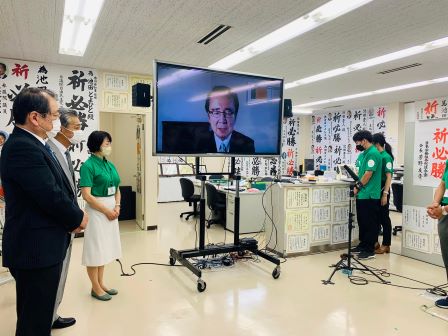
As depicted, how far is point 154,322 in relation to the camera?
8.77 feet

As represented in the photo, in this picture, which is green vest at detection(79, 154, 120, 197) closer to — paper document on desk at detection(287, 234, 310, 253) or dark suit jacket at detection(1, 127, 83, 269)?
dark suit jacket at detection(1, 127, 83, 269)

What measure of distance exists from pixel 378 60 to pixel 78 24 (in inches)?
166

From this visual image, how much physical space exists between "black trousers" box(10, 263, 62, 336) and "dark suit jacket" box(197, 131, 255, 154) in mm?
2056

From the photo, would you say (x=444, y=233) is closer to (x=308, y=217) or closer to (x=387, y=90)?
(x=308, y=217)

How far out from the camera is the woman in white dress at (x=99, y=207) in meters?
2.83

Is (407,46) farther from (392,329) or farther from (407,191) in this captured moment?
(392,329)

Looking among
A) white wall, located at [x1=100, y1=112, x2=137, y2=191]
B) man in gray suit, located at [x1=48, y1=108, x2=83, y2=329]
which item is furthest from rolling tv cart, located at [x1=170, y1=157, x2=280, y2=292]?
white wall, located at [x1=100, y1=112, x2=137, y2=191]

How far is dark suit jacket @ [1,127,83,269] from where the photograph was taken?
5.09ft

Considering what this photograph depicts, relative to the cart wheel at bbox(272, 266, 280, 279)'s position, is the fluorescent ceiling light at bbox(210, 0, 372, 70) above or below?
above

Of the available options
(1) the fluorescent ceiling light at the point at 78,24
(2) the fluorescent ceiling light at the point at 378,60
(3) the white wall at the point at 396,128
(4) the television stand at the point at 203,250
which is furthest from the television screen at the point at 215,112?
(3) the white wall at the point at 396,128

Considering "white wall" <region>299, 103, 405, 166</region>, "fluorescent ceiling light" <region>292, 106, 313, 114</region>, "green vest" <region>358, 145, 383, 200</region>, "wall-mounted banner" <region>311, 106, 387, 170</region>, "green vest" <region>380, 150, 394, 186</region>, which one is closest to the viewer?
"green vest" <region>358, 145, 383, 200</region>

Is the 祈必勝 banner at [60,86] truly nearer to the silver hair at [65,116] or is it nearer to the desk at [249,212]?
the desk at [249,212]

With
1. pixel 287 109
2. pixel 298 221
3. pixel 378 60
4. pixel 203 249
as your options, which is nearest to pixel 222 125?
pixel 287 109

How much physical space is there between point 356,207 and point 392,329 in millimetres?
2278
